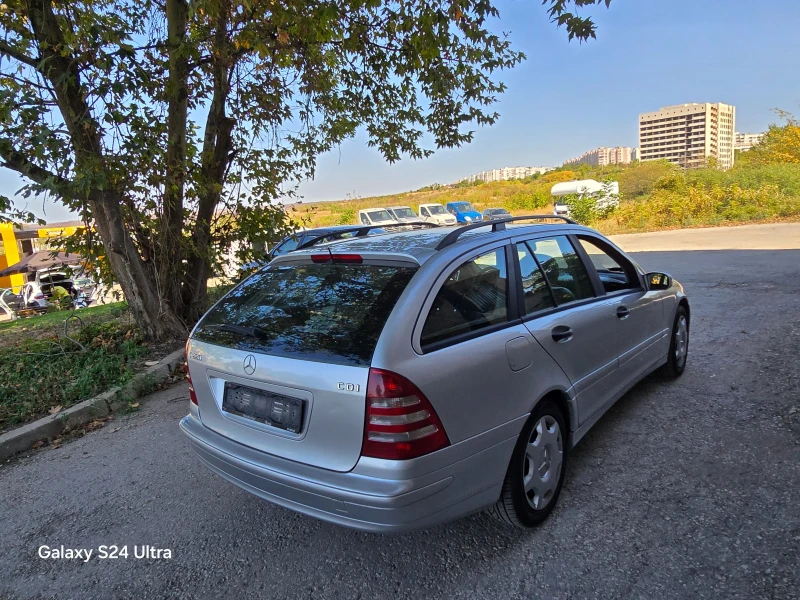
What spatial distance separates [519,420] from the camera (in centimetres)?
248

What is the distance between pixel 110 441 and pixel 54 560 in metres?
1.62

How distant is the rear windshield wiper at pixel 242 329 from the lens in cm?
251

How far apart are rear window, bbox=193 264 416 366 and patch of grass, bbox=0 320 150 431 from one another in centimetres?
290

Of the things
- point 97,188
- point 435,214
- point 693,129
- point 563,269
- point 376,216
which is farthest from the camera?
point 693,129

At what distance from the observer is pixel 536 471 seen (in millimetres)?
2650

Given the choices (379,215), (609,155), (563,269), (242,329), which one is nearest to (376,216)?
(379,215)

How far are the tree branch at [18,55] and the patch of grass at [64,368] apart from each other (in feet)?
10.3

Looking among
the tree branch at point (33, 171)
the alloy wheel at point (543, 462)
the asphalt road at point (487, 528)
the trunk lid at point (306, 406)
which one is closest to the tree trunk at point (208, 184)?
the tree branch at point (33, 171)

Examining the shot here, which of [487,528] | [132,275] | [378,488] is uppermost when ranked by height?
[132,275]

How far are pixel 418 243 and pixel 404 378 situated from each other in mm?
1000

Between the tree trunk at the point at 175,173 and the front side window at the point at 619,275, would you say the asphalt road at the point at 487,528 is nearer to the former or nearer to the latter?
the front side window at the point at 619,275

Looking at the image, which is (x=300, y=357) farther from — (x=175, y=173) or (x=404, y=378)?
(x=175, y=173)

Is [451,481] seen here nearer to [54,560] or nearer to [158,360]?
[54,560]

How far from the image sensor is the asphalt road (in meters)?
2.29
